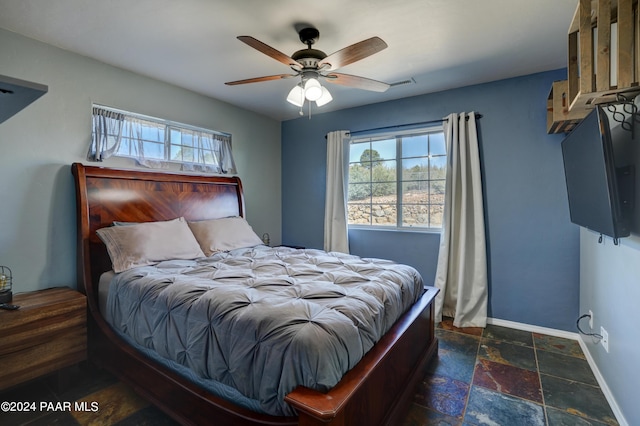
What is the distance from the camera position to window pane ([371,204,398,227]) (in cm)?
379

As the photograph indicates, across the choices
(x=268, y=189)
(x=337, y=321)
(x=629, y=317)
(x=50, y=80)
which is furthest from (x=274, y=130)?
(x=629, y=317)

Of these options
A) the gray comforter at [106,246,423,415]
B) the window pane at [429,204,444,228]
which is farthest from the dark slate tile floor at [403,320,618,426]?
the window pane at [429,204,444,228]

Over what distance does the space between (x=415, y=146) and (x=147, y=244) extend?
119 inches

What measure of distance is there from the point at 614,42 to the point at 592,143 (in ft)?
1.63

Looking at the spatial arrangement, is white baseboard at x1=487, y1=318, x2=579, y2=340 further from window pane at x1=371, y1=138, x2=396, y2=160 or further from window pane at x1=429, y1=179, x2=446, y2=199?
window pane at x1=371, y1=138, x2=396, y2=160

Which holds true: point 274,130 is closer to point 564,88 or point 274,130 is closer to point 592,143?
point 564,88

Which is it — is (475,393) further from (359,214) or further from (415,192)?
(359,214)

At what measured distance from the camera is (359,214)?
13.2 feet

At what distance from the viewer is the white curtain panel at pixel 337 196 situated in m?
3.95

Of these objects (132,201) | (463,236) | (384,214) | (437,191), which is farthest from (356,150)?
(132,201)

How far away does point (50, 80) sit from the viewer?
7.91 feet

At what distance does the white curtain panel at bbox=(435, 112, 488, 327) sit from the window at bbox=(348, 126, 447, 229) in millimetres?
228

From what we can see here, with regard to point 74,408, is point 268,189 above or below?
above

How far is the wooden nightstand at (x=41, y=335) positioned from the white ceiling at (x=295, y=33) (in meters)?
1.94
